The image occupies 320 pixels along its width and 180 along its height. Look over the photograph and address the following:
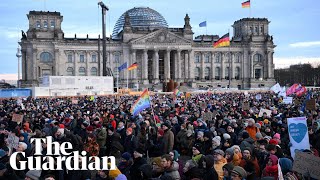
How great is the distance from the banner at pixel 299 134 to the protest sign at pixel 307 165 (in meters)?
2.67

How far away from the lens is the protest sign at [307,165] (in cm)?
700

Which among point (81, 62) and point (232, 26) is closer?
point (81, 62)

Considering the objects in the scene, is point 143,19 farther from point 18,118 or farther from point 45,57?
point 18,118

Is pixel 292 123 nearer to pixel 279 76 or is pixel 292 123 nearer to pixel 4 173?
pixel 4 173

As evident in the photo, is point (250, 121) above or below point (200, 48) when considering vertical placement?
below

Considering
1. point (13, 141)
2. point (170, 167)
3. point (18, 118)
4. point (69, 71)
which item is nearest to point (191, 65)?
point (69, 71)

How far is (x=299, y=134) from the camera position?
9.89 meters

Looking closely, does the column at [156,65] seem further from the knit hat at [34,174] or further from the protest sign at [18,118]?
the knit hat at [34,174]

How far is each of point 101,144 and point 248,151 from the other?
5.55 meters

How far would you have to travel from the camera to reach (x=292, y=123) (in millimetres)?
10125

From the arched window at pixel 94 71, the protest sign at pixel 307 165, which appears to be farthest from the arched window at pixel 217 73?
the protest sign at pixel 307 165

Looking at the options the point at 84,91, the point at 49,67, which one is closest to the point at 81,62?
the point at 49,67

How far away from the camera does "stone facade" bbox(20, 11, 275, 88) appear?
3125 inches

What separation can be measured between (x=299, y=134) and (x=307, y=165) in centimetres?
292
